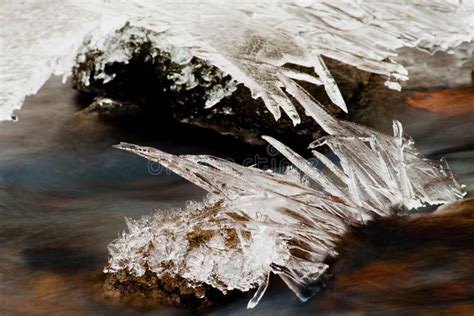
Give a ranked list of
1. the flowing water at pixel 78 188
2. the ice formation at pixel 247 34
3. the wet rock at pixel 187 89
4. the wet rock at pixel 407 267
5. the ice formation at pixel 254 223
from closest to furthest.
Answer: the wet rock at pixel 407 267, the ice formation at pixel 254 223, the flowing water at pixel 78 188, the ice formation at pixel 247 34, the wet rock at pixel 187 89

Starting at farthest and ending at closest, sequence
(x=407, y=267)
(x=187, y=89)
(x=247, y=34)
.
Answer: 1. (x=187, y=89)
2. (x=247, y=34)
3. (x=407, y=267)

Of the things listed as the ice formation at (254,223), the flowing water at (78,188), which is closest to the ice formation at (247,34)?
the flowing water at (78,188)

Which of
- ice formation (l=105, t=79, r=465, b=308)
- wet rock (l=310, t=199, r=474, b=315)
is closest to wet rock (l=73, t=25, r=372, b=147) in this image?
ice formation (l=105, t=79, r=465, b=308)

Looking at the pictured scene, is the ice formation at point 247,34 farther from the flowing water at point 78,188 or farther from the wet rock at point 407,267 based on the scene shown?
the wet rock at point 407,267

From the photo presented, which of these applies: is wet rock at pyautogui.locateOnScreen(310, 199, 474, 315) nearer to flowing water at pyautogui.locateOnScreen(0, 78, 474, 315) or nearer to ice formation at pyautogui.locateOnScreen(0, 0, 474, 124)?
flowing water at pyautogui.locateOnScreen(0, 78, 474, 315)

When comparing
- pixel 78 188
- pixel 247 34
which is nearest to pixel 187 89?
pixel 247 34

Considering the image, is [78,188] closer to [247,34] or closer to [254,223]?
[247,34]

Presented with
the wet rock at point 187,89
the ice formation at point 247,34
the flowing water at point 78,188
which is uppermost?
the ice formation at point 247,34
